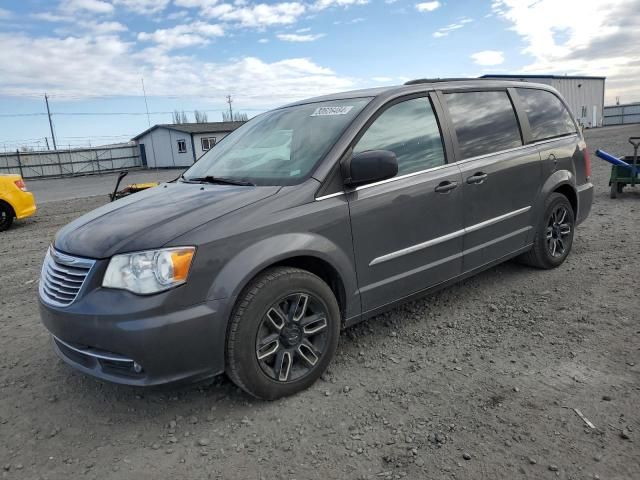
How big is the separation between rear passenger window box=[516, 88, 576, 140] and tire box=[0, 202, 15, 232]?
31.6ft

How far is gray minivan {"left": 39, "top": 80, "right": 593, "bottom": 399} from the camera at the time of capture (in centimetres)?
253

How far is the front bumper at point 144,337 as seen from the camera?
245cm

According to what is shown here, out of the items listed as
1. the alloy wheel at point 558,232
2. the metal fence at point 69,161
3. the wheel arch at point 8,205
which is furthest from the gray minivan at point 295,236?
the metal fence at point 69,161

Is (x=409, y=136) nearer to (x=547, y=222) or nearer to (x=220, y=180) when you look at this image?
(x=220, y=180)

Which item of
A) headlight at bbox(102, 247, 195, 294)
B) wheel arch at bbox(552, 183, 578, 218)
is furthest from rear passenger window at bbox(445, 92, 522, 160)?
headlight at bbox(102, 247, 195, 294)

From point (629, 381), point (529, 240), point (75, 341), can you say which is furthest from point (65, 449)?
point (529, 240)

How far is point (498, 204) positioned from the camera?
13.3 ft

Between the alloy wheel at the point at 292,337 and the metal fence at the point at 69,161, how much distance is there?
4246cm

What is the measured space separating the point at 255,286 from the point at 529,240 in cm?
297

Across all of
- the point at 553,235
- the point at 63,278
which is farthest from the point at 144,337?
the point at 553,235

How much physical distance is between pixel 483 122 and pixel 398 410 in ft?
8.27

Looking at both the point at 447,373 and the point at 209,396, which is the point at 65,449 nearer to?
the point at 209,396

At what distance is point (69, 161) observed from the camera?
41.7 meters

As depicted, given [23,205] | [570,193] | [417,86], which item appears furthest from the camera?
[23,205]
